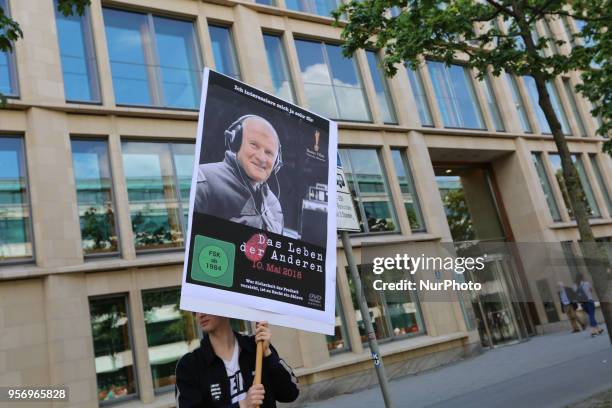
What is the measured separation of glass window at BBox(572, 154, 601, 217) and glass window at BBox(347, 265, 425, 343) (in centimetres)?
1278

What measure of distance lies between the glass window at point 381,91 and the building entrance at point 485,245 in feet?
12.3

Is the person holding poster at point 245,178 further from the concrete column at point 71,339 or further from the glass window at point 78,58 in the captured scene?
the glass window at point 78,58

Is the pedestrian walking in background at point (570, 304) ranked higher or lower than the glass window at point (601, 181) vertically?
lower

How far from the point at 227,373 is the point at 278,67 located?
1476cm

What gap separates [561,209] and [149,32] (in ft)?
59.2

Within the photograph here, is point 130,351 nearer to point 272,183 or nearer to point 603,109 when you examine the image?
point 272,183

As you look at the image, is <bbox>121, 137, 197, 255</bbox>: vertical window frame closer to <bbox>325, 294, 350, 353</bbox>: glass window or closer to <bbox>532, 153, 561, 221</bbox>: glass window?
<bbox>325, 294, 350, 353</bbox>: glass window

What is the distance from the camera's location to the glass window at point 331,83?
17250mm

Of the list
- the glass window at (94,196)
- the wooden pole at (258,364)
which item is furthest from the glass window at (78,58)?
the wooden pole at (258,364)

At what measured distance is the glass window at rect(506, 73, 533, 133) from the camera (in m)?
23.2

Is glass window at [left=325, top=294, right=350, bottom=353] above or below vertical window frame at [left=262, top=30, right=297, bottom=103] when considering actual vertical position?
below

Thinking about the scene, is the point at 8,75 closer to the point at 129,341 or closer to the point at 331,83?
the point at 129,341

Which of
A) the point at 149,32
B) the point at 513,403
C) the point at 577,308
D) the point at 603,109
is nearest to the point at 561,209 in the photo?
the point at 577,308

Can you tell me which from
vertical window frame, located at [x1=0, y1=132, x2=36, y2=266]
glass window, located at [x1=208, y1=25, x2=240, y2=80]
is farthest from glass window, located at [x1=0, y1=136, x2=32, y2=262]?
glass window, located at [x1=208, y1=25, x2=240, y2=80]
